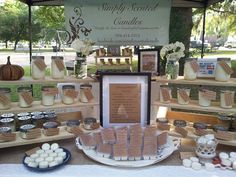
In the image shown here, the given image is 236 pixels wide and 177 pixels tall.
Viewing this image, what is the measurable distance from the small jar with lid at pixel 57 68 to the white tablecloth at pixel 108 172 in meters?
0.50

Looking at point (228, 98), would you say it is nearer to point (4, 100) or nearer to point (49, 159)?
point (49, 159)

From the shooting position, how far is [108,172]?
1.24m

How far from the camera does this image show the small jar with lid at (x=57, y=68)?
1502 millimetres

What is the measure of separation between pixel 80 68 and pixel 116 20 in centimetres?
117

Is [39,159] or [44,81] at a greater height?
[44,81]

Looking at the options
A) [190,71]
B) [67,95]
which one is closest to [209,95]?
[190,71]

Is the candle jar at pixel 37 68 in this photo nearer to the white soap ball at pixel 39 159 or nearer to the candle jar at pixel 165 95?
the white soap ball at pixel 39 159

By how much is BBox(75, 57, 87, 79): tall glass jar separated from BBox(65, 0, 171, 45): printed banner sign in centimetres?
104

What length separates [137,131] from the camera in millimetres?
1378

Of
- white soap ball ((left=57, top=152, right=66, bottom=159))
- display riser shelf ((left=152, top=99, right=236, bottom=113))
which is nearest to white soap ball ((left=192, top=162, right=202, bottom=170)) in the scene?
display riser shelf ((left=152, top=99, right=236, bottom=113))

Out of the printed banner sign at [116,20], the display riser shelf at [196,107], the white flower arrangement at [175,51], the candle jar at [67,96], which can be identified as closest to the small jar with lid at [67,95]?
the candle jar at [67,96]

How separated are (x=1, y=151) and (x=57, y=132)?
0.30 metres

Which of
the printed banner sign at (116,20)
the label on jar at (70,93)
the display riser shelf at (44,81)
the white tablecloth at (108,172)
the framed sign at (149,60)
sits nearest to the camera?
the white tablecloth at (108,172)

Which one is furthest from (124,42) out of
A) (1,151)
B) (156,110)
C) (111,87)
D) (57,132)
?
(1,151)
